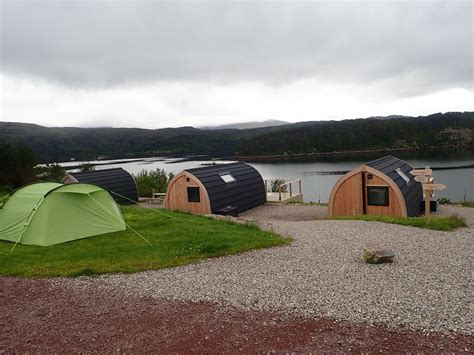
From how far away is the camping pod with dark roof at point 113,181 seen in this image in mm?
24500

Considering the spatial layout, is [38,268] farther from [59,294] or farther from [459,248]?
[459,248]

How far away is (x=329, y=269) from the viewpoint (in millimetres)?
8930

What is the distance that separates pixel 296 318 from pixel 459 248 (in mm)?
6883

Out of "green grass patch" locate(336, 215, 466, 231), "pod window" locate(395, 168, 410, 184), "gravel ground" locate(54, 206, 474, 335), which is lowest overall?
"green grass patch" locate(336, 215, 466, 231)

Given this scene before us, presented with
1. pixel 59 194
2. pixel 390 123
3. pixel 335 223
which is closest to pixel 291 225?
pixel 335 223

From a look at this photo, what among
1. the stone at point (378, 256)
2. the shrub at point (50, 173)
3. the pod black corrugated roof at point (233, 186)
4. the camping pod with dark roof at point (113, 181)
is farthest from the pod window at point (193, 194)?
the shrub at point (50, 173)

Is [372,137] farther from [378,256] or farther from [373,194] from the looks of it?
[378,256]

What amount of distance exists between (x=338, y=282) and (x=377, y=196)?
1146 cm

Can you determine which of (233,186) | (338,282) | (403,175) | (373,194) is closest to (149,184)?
(233,186)

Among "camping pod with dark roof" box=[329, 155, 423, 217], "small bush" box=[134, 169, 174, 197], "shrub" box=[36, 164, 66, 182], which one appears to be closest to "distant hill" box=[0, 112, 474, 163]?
"shrub" box=[36, 164, 66, 182]

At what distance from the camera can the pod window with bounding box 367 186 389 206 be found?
18188 millimetres

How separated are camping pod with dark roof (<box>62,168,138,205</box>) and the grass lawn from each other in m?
11.4

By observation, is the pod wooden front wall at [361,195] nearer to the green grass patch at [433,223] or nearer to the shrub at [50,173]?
the green grass patch at [433,223]

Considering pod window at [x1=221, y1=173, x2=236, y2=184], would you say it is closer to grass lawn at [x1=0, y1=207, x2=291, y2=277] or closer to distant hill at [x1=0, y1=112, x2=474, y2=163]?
grass lawn at [x1=0, y1=207, x2=291, y2=277]
